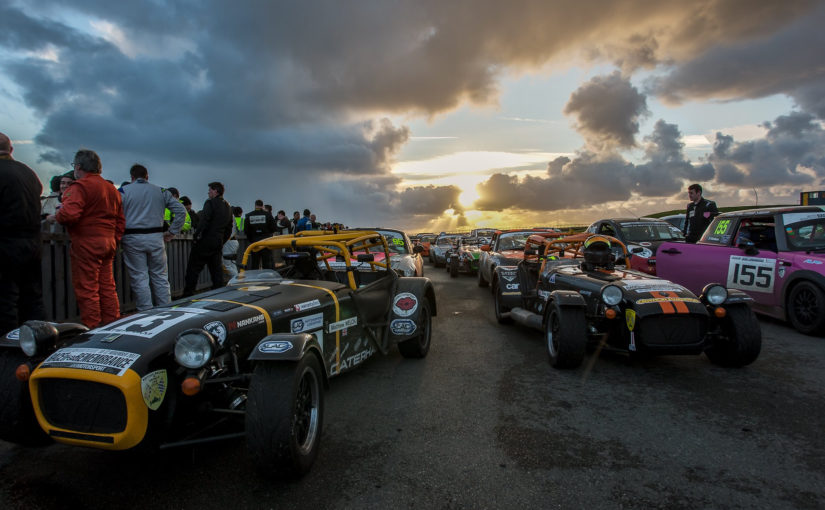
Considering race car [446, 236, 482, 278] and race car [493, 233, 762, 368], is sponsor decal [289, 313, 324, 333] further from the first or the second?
race car [446, 236, 482, 278]

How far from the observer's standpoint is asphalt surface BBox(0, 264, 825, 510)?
2.49 meters

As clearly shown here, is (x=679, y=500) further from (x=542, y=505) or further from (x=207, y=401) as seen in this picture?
(x=207, y=401)

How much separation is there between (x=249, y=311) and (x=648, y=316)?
3458 millimetres

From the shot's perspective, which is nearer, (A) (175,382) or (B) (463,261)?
(A) (175,382)

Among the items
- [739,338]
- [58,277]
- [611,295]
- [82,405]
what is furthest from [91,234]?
[739,338]

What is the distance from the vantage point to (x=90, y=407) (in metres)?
2.41

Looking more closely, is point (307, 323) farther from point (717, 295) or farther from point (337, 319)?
point (717, 295)

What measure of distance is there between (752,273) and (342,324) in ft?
20.3

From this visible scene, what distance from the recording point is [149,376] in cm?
247

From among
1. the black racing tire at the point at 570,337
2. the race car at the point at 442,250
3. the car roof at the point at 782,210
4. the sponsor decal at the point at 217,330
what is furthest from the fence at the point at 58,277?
the race car at the point at 442,250

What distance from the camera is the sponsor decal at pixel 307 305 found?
145 inches

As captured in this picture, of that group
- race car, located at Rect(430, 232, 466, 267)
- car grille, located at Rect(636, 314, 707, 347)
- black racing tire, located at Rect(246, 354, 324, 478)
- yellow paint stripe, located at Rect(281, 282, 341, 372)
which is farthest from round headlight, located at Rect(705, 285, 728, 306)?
race car, located at Rect(430, 232, 466, 267)

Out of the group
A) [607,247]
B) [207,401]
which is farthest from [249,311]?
[607,247]

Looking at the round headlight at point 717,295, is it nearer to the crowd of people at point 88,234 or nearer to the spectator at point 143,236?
the crowd of people at point 88,234
